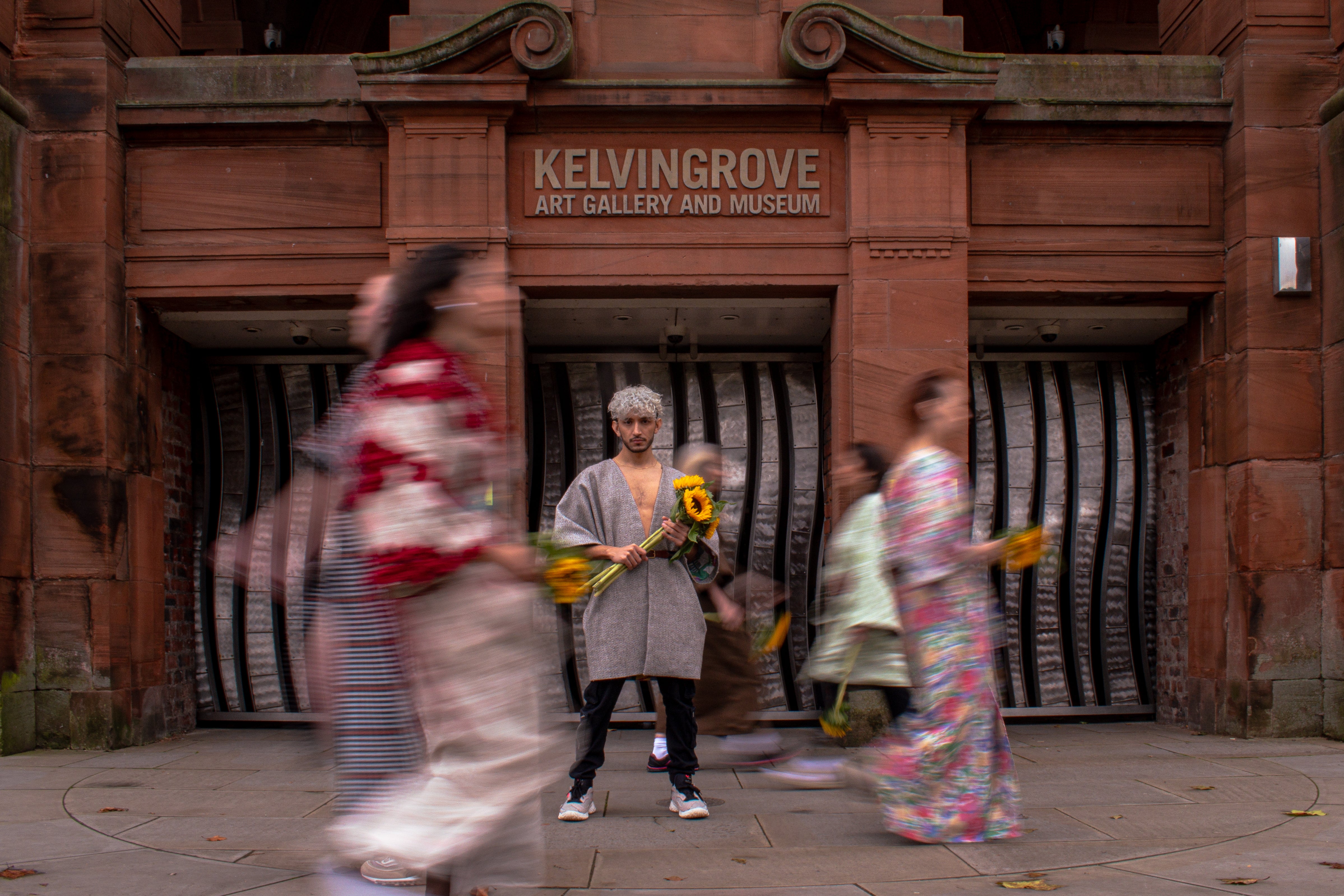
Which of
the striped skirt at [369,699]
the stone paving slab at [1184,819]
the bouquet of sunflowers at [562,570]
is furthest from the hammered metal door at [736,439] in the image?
the striped skirt at [369,699]

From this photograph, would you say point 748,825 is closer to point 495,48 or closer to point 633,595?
point 633,595

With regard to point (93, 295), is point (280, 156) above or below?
above

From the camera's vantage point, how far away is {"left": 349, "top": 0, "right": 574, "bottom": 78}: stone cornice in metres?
6.77

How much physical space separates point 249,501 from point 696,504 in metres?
5.13

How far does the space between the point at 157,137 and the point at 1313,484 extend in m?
7.98

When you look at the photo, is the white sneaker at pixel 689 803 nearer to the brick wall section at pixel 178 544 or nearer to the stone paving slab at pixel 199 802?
the stone paving slab at pixel 199 802

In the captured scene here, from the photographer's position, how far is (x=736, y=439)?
838 centimetres

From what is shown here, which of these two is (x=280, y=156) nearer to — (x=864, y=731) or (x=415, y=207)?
(x=415, y=207)

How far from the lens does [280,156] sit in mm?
7203

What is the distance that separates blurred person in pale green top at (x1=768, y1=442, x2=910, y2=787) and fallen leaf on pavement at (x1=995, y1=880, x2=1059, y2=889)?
31.7 inches

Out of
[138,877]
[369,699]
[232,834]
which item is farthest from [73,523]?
[369,699]

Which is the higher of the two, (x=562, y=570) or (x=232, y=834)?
A: (x=562, y=570)

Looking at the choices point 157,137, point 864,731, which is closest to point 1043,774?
point 864,731

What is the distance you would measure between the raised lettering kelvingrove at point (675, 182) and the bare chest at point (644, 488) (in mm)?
2821
